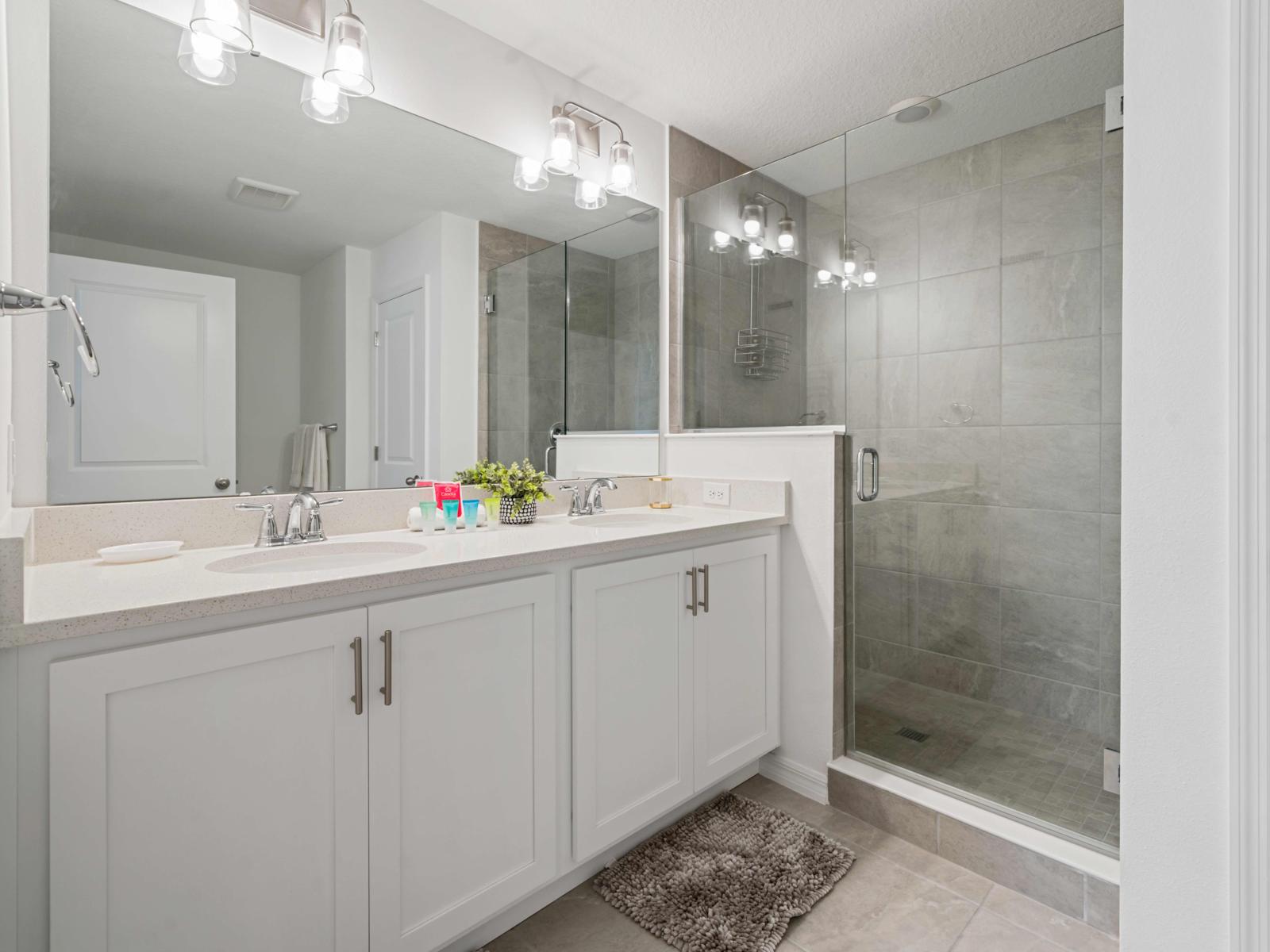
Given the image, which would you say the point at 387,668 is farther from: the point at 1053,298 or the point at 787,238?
the point at 787,238

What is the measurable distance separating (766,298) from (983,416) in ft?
3.02

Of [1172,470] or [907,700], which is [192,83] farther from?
→ [907,700]

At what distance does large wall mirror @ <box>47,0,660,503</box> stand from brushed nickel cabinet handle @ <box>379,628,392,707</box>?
0.70m

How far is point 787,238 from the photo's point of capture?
2385mm

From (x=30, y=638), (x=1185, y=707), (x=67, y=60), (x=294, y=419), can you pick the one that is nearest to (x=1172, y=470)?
(x=1185, y=707)

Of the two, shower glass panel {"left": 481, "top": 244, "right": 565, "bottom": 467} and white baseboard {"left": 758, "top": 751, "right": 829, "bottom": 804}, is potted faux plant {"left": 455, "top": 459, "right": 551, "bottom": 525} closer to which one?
shower glass panel {"left": 481, "top": 244, "right": 565, "bottom": 467}

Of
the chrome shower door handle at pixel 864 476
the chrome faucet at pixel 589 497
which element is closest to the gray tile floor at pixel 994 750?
the chrome shower door handle at pixel 864 476

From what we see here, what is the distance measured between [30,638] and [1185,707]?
1381 millimetres

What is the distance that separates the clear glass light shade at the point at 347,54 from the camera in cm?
162

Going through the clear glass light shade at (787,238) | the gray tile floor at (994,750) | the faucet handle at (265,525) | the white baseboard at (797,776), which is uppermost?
the clear glass light shade at (787,238)

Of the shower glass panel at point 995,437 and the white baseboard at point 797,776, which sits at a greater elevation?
the shower glass panel at point 995,437

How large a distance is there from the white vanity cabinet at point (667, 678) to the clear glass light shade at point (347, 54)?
1389mm

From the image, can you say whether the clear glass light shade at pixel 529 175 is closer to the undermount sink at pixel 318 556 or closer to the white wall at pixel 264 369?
the white wall at pixel 264 369

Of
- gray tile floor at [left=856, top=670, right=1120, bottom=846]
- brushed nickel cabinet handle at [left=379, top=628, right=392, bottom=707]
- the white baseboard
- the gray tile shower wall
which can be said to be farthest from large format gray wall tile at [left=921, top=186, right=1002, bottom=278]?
brushed nickel cabinet handle at [left=379, top=628, right=392, bottom=707]
